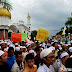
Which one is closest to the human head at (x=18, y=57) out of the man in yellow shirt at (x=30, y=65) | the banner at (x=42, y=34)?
the man in yellow shirt at (x=30, y=65)

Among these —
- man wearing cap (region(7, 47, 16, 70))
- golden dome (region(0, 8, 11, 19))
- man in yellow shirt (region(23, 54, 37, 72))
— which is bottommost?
man wearing cap (region(7, 47, 16, 70))

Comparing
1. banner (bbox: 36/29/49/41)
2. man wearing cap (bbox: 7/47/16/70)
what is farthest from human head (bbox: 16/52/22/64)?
banner (bbox: 36/29/49/41)

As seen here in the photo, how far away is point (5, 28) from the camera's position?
37.3 metres

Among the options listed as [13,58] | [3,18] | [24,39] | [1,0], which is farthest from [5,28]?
[13,58]

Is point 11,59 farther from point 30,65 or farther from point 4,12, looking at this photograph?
point 4,12

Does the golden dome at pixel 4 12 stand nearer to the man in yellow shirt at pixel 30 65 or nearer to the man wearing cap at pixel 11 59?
the man wearing cap at pixel 11 59

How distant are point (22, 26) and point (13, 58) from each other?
235 ft

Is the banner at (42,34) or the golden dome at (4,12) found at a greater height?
the golden dome at (4,12)

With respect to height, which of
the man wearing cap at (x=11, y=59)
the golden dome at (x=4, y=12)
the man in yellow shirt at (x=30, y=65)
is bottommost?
the man wearing cap at (x=11, y=59)

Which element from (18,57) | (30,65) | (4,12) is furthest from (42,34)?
(4,12)

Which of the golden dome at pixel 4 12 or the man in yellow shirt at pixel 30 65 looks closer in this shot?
the man in yellow shirt at pixel 30 65

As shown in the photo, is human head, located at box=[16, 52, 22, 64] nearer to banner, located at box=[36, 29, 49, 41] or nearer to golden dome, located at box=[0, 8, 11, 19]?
banner, located at box=[36, 29, 49, 41]

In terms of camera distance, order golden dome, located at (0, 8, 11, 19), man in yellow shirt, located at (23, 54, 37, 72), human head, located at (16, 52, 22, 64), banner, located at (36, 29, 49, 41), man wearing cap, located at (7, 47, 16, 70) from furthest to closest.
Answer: golden dome, located at (0, 8, 11, 19) < banner, located at (36, 29, 49, 41) < human head, located at (16, 52, 22, 64) < man wearing cap, located at (7, 47, 16, 70) < man in yellow shirt, located at (23, 54, 37, 72)

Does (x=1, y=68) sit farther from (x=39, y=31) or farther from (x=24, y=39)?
(x=24, y=39)
